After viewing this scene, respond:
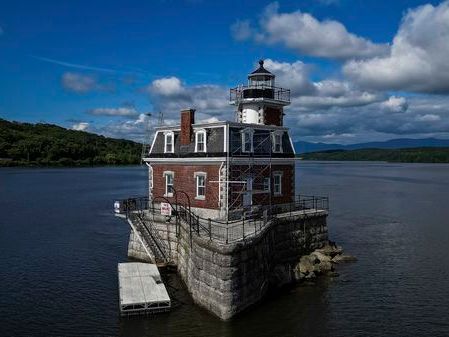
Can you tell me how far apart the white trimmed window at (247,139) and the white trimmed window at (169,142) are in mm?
A: 5129

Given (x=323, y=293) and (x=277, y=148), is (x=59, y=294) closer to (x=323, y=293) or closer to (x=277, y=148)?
(x=323, y=293)

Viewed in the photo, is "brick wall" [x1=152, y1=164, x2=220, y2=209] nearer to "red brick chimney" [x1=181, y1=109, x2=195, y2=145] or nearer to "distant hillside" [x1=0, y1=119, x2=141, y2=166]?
"red brick chimney" [x1=181, y1=109, x2=195, y2=145]

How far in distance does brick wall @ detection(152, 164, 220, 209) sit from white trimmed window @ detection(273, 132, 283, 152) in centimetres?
493

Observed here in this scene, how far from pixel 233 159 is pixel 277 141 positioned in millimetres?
4677

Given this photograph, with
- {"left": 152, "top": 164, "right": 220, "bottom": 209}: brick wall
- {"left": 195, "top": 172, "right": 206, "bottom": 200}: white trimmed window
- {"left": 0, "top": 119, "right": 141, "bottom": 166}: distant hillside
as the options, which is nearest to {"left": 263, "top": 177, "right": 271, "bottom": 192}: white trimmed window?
{"left": 152, "top": 164, "right": 220, "bottom": 209}: brick wall

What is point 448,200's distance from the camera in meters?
69.9

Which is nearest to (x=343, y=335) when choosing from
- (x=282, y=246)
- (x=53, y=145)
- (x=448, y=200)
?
(x=282, y=246)

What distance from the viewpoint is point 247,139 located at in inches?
1160

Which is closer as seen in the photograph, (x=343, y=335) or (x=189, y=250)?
(x=343, y=335)

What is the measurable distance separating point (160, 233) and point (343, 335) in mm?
12413

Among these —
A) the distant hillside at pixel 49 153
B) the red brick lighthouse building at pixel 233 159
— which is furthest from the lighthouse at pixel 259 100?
the distant hillside at pixel 49 153

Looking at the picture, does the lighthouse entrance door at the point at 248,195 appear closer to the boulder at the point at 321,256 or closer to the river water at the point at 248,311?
the boulder at the point at 321,256

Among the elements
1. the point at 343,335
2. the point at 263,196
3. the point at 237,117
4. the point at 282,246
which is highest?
the point at 237,117

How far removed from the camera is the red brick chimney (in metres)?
30.5
